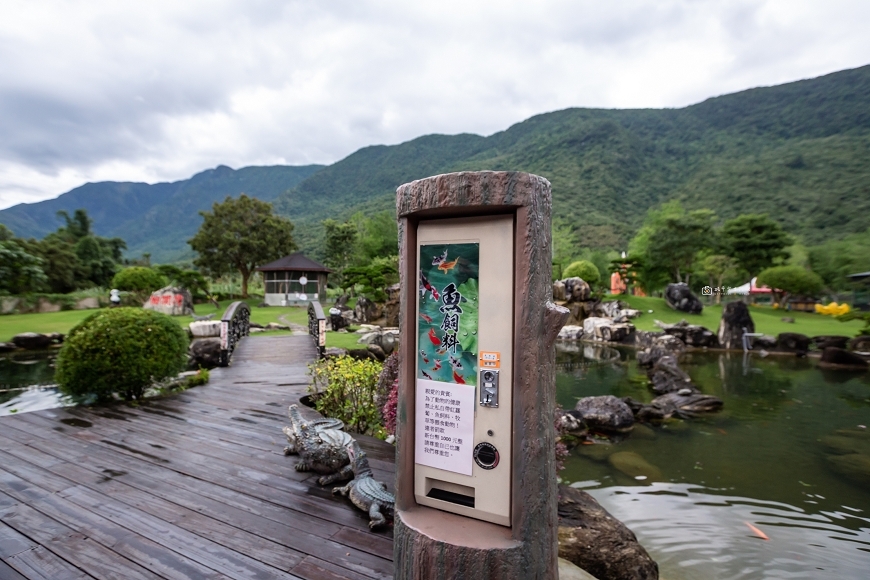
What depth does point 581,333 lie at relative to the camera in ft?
65.6

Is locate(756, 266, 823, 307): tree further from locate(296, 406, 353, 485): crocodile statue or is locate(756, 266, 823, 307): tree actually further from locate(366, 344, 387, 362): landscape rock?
locate(296, 406, 353, 485): crocodile statue

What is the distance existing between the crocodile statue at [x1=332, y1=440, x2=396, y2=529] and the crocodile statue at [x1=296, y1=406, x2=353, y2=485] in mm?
108

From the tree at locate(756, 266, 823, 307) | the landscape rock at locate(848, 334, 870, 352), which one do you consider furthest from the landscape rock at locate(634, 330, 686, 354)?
the tree at locate(756, 266, 823, 307)

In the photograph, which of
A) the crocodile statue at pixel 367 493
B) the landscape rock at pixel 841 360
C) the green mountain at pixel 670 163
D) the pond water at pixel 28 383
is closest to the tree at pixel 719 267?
the landscape rock at pixel 841 360

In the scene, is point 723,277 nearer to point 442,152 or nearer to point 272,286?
point 272,286

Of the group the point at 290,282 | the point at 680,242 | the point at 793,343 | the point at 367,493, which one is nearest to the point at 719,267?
the point at 680,242

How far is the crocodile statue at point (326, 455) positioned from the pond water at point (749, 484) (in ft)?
9.79

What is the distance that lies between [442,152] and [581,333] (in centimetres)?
7618

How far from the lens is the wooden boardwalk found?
8.47 feet

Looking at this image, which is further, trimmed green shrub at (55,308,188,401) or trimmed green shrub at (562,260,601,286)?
trimmed green shrub at (562,260,601,286)

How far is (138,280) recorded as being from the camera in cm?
2025

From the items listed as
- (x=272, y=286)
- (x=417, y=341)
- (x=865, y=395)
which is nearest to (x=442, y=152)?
(x=272, y=286)

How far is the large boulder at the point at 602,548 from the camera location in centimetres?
334

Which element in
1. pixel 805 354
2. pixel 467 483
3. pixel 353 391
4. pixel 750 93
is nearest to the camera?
pixel 467 483
